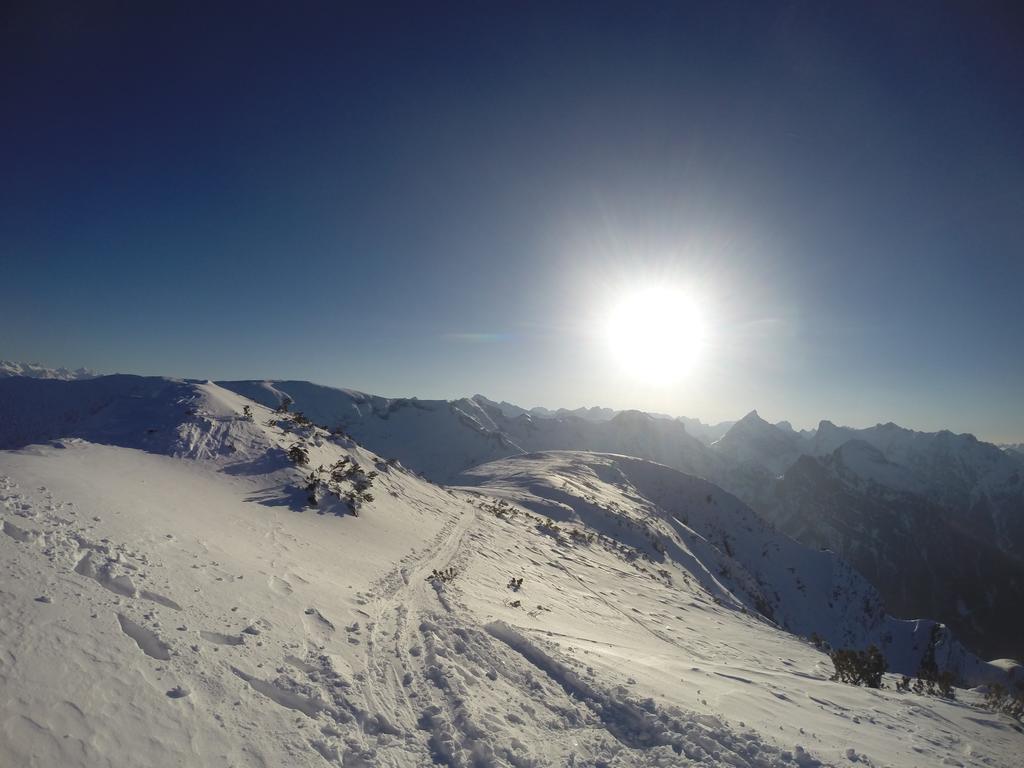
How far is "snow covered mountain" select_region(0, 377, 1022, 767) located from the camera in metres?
4.66

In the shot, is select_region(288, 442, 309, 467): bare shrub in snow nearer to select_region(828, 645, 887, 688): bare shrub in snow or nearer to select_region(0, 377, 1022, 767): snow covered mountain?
select_region(0, 377, 1022, 767): snow covered mountain

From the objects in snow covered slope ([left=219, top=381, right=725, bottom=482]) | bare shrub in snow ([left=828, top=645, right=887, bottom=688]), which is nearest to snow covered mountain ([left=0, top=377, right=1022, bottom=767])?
bare shrub in snow ([left=828, top=645, right=887, bottom=688])

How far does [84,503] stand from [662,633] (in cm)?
1521

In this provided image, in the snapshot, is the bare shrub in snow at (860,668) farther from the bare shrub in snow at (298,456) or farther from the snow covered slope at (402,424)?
the snow covered slope at (402,424)

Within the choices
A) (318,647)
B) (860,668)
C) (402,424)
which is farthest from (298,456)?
(402,424)

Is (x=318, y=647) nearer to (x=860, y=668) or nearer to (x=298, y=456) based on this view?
(x=298, y=456)

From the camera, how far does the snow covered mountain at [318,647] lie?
4664 mm

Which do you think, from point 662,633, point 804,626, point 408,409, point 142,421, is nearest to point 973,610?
point 804,626

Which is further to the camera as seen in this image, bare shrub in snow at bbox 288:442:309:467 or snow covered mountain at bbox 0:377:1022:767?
bare shrub in snow at bbox 288:442:309:467

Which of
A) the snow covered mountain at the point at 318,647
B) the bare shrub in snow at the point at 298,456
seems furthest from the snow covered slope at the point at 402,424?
the snow covered mountain at the point at 318,647

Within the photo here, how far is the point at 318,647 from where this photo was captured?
671cm

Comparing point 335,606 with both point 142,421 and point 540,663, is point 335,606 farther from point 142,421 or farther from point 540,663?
point 142,421

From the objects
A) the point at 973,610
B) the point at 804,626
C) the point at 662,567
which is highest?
the point at 662,567

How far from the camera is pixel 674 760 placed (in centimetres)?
515
